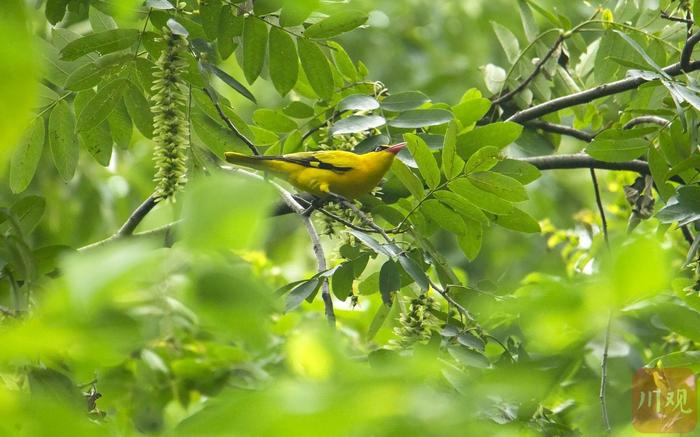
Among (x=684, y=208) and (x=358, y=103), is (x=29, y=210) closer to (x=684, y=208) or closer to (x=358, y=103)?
(x=358, y=103)

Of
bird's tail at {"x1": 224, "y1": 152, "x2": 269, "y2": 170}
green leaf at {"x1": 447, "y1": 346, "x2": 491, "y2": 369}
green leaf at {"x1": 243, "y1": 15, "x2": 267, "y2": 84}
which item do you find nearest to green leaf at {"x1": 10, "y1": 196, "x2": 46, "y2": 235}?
bird's tail at {"x1": 224, "y1": 152, "x2": 269, "y2": 170}

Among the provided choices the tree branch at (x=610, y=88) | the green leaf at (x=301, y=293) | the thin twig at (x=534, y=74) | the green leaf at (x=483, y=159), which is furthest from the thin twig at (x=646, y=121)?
the green leaf at (x=301, y=293)

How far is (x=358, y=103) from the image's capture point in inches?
91.9

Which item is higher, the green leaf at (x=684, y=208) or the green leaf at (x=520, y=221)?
the green leaf at (x=684, y=208)

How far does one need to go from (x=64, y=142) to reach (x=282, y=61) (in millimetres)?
679

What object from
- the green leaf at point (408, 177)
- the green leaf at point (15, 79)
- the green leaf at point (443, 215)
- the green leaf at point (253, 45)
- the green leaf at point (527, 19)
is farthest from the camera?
the green leaf at point (527, 19)

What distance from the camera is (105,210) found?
493cm

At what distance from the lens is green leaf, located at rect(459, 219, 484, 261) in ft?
7.72

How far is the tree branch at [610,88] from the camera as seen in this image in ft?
7.66

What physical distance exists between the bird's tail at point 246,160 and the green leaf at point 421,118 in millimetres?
385

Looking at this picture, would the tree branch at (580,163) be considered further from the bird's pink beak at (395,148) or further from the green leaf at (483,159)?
the green leaf at (483,159)

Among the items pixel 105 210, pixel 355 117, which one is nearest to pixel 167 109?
pixel 355 117

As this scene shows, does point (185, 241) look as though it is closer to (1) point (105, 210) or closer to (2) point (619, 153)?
(2) point (619, 153)

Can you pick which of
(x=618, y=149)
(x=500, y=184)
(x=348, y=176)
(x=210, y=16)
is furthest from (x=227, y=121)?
(x=618, y=149)
